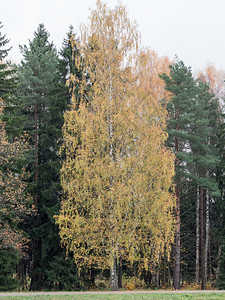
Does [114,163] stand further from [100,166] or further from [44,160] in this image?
[44,160]

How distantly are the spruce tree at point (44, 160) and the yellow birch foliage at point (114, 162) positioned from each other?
4448mm

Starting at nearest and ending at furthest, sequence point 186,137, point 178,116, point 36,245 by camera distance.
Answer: point 186,137
point 36,245
point 178,116

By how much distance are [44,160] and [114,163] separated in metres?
10.5

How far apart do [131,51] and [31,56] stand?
10738mm

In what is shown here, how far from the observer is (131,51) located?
15.1 m

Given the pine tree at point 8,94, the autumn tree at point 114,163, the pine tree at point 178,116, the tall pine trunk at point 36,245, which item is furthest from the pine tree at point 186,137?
the pine tree at point 8,94

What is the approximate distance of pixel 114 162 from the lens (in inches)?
518

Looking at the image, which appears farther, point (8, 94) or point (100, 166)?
point (8, 94)

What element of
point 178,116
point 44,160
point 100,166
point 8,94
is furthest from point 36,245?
point 178,116

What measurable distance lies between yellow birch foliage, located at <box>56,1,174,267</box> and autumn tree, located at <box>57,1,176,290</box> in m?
0.03

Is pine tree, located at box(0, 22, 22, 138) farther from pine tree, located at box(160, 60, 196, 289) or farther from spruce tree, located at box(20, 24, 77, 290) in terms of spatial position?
pine tree, located at box(160, 60, 196, 289)

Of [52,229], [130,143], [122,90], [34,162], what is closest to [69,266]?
[52,229]

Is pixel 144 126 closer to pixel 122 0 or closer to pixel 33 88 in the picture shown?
pixel 122 0

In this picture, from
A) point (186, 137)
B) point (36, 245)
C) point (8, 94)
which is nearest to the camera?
point (8, 94)
